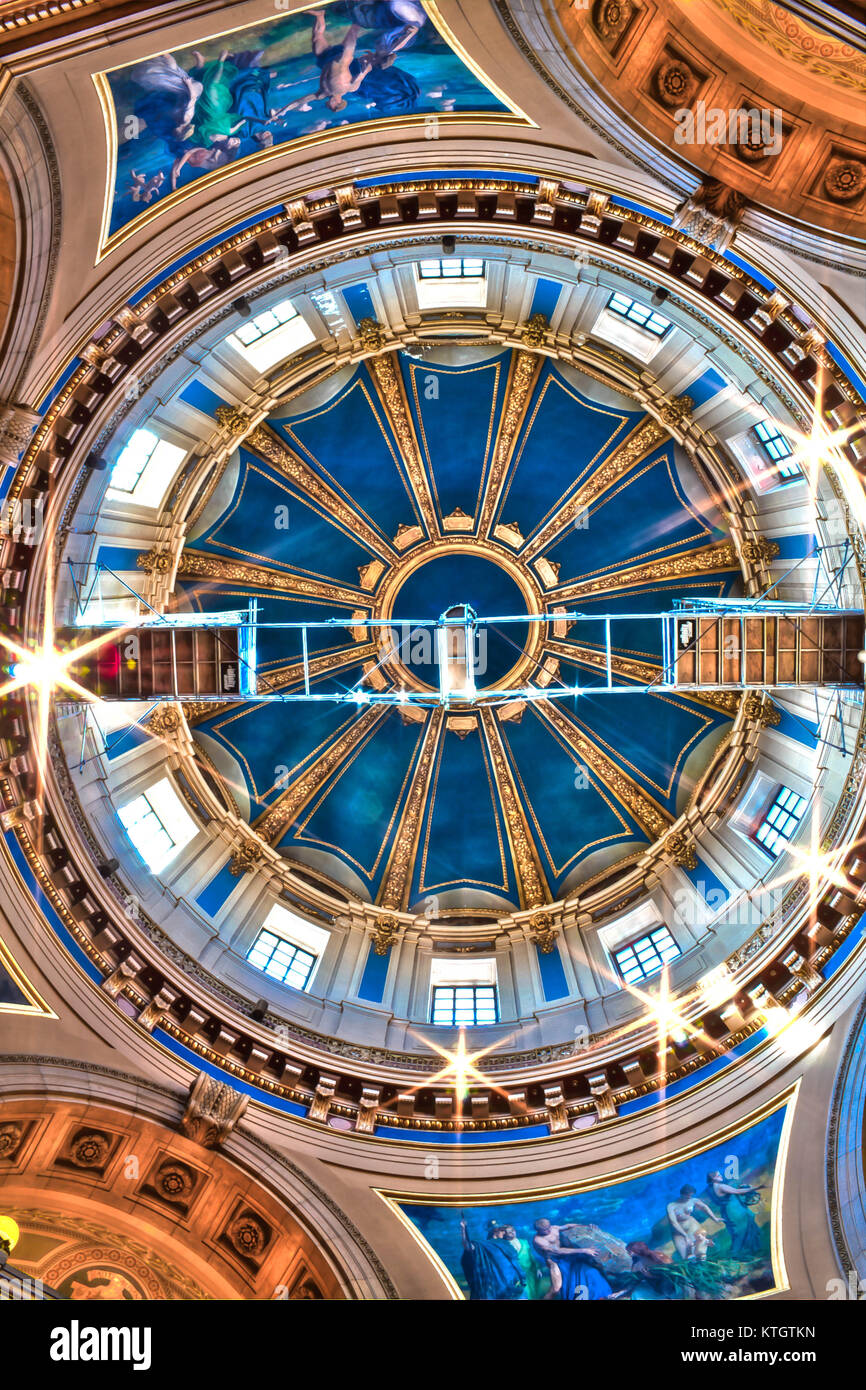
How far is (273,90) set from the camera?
16359 mm

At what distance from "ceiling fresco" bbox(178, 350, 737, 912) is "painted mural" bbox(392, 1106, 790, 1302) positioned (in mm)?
7545

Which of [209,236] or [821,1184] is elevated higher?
[209,236]

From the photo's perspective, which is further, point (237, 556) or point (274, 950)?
point (237, 556)

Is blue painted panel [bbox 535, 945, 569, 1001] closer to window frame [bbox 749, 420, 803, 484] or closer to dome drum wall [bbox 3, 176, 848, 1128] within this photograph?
dome drum wall [bbox 3, 176, 848, 1128]

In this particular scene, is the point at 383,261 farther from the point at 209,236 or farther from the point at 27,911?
the point at 27,911

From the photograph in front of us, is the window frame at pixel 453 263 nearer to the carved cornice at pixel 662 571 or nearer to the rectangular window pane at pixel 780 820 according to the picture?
the carved cornice at pixel 662 571

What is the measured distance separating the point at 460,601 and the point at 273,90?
512 inches

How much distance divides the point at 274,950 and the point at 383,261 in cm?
1527

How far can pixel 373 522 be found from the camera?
1029 inches

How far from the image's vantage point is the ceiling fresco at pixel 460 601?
80.1 feet

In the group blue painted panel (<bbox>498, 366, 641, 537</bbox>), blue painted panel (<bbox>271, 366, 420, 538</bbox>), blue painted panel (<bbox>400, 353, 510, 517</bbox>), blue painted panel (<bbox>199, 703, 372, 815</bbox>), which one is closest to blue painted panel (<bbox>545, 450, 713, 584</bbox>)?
blue painted panel (<bbox>498, 366, 641, 537</bbox>)

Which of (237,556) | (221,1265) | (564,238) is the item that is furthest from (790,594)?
(221,1265)

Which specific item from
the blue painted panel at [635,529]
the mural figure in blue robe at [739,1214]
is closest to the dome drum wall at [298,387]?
the blue painted panel at [635,529]

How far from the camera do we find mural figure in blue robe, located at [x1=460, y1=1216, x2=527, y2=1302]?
19.1 m
